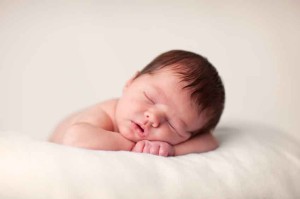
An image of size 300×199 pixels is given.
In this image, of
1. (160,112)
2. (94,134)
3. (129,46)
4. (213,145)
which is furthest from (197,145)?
(129,46)

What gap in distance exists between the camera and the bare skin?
1004 millimetres

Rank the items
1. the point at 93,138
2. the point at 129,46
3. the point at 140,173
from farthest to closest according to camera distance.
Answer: the point at 129,46 → the point at 93,138 → the point at 140,173

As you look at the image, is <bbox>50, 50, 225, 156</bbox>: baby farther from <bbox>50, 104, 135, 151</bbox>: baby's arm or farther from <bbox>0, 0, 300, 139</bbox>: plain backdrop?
<bbox>0, 0, 300, 139</bbox>: plain backdrop

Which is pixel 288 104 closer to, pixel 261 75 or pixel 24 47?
pixel 261 75

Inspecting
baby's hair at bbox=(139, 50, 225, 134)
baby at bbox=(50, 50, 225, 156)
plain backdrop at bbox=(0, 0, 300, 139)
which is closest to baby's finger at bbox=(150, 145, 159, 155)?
baby at bbox=(50, 50, 225, 156)

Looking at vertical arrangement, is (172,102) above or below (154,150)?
above

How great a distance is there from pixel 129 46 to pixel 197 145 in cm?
89

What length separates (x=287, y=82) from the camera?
171 cm

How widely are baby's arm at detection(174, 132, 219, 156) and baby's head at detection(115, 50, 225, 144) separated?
17 mm

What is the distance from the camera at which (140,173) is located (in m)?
0.82

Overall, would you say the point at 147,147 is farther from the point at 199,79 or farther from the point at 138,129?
the point at 199,79

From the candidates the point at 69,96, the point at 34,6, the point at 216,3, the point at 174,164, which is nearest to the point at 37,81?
the point at 69,96

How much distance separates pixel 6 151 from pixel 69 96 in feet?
3.18

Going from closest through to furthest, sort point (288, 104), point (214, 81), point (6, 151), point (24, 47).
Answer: point (6, 151)
point (214, 81)
point (288, 104)
point (24, 47)
